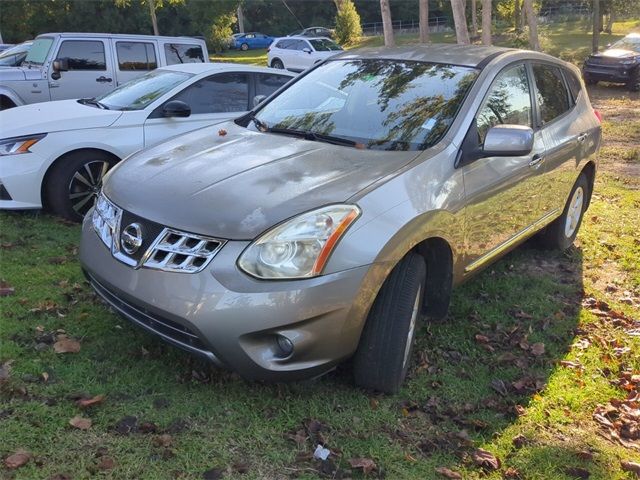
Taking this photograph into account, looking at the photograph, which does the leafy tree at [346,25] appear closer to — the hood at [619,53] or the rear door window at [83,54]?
the hood at [619,53]

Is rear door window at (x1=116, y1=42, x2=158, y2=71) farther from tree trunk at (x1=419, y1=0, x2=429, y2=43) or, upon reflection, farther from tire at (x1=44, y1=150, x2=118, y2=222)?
tree trunk at (x1=419, y1=0, x2=429, y2=43)

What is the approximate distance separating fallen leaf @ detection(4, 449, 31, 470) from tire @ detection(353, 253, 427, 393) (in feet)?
5.06

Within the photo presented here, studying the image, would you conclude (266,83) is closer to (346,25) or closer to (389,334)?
(389,334)

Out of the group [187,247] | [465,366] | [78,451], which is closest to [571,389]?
[465,366]

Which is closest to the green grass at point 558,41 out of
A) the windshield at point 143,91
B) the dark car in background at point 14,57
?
the dark car in background at point 14,57

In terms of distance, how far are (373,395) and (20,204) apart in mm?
3859

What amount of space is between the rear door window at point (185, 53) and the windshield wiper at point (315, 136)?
23.2 ft

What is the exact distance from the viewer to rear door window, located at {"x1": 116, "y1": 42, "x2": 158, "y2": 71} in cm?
995

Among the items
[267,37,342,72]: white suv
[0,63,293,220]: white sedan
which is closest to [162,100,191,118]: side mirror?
[0,63,293,220]: white sedan

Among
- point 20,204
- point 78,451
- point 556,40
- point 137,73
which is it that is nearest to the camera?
point 78,451

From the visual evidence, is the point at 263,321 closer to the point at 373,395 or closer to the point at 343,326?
the point at 343,326

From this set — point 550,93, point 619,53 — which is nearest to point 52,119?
point 550,93

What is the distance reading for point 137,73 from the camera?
1003 cm

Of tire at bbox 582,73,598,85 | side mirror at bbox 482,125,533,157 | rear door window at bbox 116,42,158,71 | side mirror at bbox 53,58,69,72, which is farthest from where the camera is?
tire at bbox 582,73,598,85
